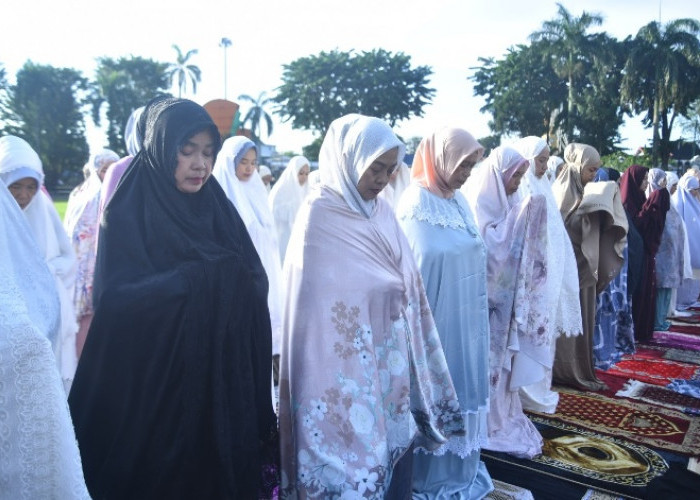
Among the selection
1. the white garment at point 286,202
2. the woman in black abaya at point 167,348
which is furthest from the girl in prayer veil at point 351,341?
the white garment at point 286,202

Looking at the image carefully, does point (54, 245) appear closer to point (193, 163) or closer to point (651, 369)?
point (193, 163)

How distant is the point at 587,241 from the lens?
4.50 meters

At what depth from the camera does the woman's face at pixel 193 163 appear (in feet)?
6.30

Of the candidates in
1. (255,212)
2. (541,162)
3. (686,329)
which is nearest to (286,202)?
(255,212)

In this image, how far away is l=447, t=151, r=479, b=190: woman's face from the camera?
2.88m

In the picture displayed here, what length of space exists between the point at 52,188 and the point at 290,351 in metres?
36.6

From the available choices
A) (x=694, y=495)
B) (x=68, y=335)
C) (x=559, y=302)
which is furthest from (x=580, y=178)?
(x=68, y=335)

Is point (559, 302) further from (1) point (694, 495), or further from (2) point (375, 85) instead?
(2) point (375, 85)

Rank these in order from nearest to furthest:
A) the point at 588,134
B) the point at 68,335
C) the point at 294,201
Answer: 1. the point at 68,335
2. the point at 294,201
3. the point at 588,134

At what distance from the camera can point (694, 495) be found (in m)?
2.87

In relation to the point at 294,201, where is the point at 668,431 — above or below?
below

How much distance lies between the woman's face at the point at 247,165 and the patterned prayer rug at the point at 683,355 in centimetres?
451

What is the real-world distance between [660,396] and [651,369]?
82 centimetres

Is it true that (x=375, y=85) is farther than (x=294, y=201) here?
Yes
